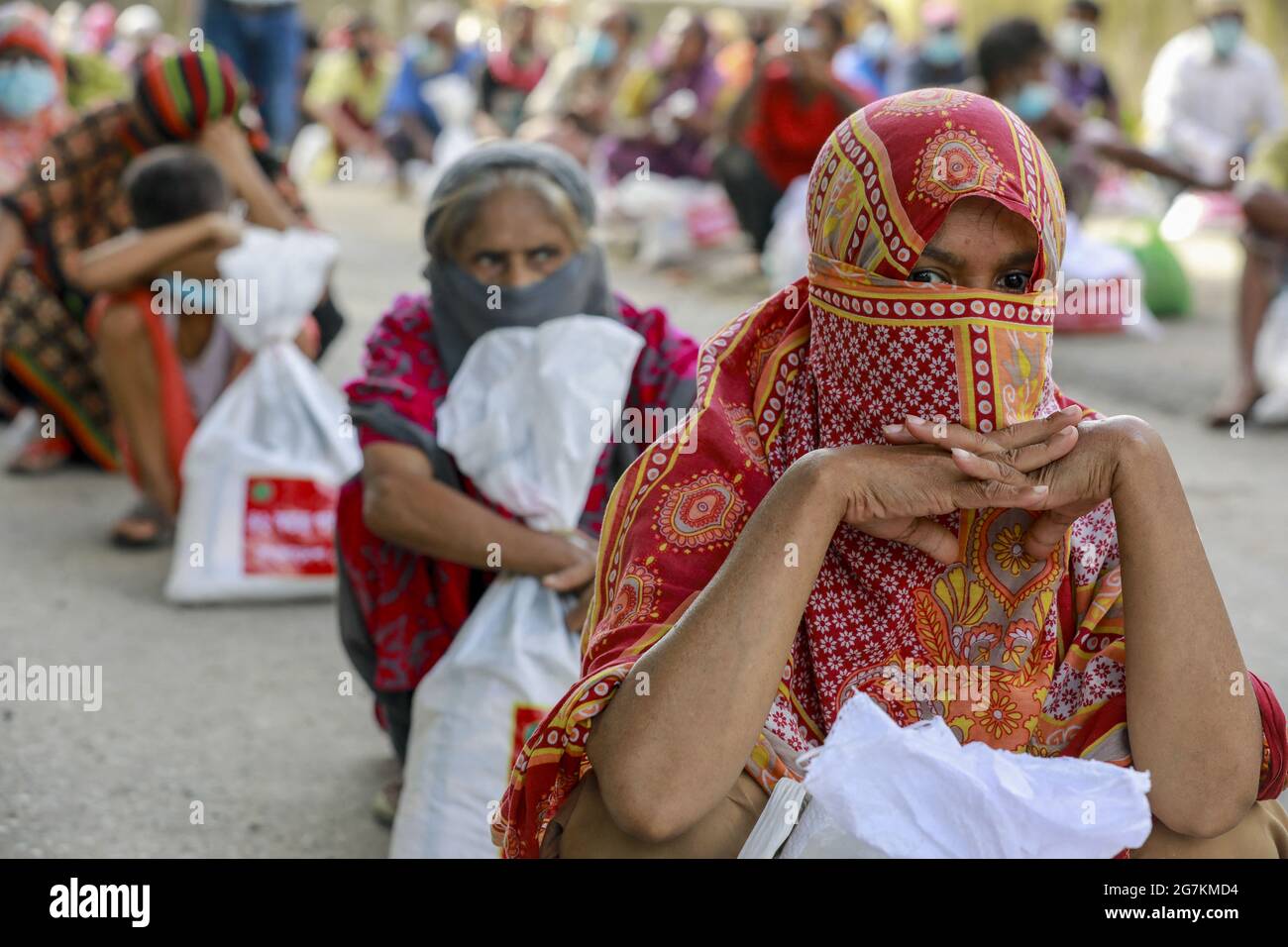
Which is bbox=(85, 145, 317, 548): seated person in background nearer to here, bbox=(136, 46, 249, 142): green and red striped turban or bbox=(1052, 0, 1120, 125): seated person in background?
bbox=(136, 46, 249, 142): green and red striped turban

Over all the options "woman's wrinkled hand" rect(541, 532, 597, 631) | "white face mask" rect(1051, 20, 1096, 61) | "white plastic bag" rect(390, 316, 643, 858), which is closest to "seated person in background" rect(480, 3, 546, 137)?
"white face mask" rect(1051, 20, 1096, 61)

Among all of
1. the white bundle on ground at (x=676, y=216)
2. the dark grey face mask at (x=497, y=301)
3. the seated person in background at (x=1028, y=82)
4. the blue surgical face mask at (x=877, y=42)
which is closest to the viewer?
the dark grey face mask at (x=497, y=301)

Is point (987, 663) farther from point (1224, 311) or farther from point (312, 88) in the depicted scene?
point (312, 88)

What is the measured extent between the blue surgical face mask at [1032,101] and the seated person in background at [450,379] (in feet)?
17.9

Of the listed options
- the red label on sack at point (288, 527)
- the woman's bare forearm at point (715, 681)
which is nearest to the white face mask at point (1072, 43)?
the red label on sack at point (288, 527)

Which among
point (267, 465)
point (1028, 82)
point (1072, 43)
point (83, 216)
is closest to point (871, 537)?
point (267, 465)

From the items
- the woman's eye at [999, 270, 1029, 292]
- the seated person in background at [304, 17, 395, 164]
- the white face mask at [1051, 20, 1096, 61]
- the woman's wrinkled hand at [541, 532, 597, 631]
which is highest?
the woman's eye at [999, 270, 1029, 292]

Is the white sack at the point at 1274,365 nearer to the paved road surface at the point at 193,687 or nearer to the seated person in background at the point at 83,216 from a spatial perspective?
the paved road surface at the point at 193,687

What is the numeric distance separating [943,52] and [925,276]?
10555 mm

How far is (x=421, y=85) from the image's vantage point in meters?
15.2

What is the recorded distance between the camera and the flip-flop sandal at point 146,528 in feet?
15.8

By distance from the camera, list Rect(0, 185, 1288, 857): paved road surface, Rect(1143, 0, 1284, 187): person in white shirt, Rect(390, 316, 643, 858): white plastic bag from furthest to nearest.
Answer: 1. Rect(1143, 0, 1284, 187): person in white shirt
2. Rect(0, 185, 1288, 857): paved road surface
3. Rect(390, 316, 643, 858): white plastic bag

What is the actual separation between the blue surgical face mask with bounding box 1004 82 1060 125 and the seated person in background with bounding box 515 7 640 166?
330cm

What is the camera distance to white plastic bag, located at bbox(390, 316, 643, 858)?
8.73 ft
